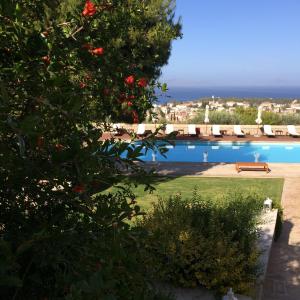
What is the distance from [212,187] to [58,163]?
44.5 feet

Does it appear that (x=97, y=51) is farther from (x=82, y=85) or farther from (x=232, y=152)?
(x=232, y=152)

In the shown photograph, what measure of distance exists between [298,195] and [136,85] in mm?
12449

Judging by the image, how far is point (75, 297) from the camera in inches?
60.9

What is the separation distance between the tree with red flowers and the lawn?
411 inches

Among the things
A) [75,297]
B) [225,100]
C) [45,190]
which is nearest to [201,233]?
[45,190]

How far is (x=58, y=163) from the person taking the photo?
2086mm

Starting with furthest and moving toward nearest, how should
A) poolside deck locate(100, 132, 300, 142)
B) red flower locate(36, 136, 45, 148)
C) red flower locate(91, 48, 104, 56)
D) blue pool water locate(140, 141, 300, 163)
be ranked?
poolside deck locate(100, 132, 300, 142) < blue pool water locate(140, 141, 300, 163) < red flower locate(91, 48, 104, 56) < red flower locate(36, 136, 45, 148)

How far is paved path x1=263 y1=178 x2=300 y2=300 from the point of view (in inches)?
290

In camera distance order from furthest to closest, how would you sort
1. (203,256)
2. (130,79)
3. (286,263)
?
1. (286,263)
2. (203,256)
3. (130,79)

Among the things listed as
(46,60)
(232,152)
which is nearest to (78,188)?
(46,60)

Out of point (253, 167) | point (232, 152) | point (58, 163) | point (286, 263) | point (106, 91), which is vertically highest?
point (106, 91)

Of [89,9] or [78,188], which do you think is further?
[89,9]

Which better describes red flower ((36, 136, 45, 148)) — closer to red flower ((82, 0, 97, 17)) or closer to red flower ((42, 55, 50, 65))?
red flower ((42, 55, 50, 65))

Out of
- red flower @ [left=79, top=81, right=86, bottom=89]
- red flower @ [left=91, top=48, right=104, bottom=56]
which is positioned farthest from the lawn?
red flower @ [left=91, top=48, right=104, bottom=56]
